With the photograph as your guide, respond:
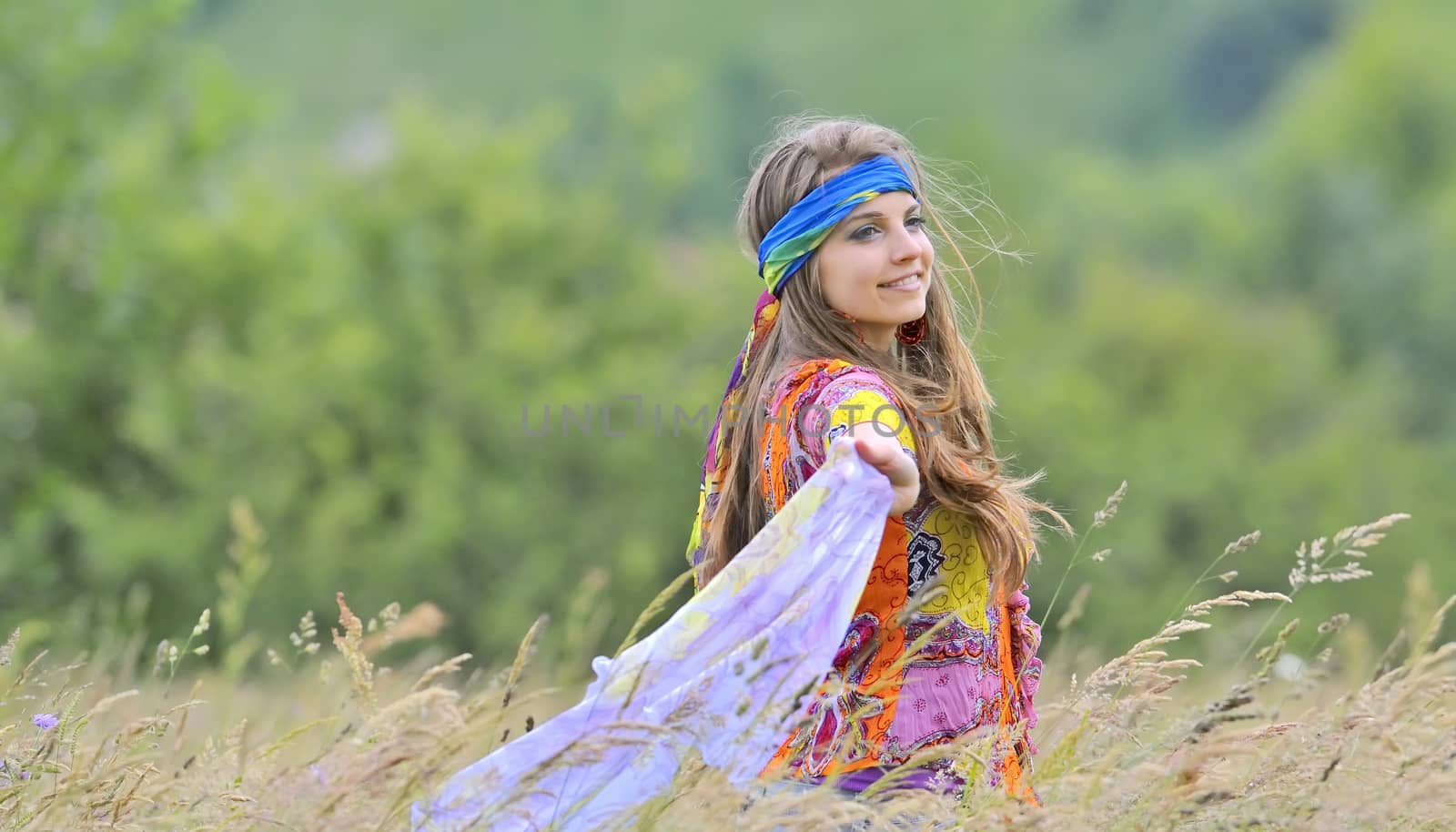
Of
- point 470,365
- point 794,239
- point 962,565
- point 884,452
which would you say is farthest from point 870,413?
point 470,365

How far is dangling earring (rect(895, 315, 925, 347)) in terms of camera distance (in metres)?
2.99

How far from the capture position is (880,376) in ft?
8.42

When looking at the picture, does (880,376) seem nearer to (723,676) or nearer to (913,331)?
(913,331)

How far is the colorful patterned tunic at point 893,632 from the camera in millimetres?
2414

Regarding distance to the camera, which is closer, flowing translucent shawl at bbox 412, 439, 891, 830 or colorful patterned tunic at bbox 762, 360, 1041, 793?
flowing translucent shawl at bbox 412, 439, 891, 830

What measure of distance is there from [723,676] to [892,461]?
0.42m

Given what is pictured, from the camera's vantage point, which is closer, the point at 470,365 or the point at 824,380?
the point at 824,380

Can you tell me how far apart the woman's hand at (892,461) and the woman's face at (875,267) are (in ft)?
1.56

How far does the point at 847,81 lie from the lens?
7544 centimetres

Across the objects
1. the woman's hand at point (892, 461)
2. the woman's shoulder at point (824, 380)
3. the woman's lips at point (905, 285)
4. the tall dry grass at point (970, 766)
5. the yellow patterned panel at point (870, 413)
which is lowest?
the tall dry grass at point (970, 766)

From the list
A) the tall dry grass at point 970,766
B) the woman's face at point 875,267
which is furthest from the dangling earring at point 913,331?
the tall dry grass at point 970,766

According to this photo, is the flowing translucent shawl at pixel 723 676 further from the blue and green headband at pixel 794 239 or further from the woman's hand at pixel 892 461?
the blue and green headband at pixel 794 239

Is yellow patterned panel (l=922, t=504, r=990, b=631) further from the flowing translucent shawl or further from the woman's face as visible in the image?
the woman's face

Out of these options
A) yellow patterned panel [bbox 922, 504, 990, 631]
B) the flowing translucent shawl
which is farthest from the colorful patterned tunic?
the flowing translucent shawl
